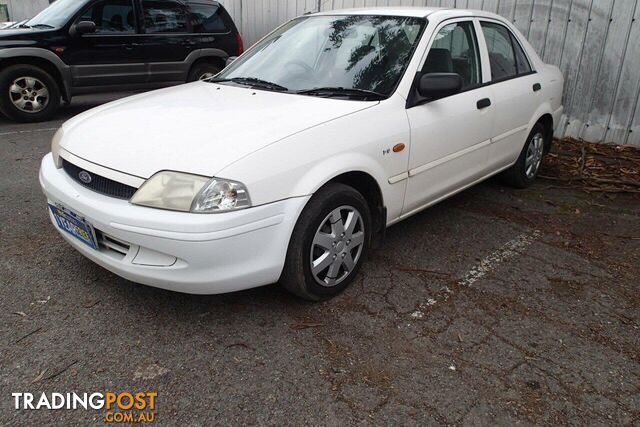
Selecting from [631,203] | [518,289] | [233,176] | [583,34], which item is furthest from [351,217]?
[583,34]

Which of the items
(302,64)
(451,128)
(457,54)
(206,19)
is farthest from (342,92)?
(206,19)

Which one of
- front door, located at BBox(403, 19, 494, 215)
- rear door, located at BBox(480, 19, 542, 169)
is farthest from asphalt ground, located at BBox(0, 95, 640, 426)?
rear door, located at BBox(480, 19, 542, 169)

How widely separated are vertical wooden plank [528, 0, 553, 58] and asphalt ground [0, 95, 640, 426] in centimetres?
335

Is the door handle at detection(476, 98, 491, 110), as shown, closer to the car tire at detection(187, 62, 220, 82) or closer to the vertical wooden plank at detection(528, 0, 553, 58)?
the vertical wooden plank at detection(528, 0, 553, 58)

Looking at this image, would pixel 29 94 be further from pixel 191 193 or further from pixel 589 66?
pixel 589 66

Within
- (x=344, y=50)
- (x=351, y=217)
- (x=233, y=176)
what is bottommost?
(x=351, y=217)

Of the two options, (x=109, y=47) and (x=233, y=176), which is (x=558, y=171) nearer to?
(x=233, y=176)

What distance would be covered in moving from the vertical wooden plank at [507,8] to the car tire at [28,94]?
603 centimetres

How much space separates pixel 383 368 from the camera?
250 centimetres

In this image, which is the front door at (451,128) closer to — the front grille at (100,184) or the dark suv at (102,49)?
the front grille at (100,184)

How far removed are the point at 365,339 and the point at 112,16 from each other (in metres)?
6.74

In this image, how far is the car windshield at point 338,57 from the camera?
3334 millimetres

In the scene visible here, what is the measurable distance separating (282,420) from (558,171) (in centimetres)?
449

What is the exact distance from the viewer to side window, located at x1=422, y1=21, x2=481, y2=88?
3.59 m
